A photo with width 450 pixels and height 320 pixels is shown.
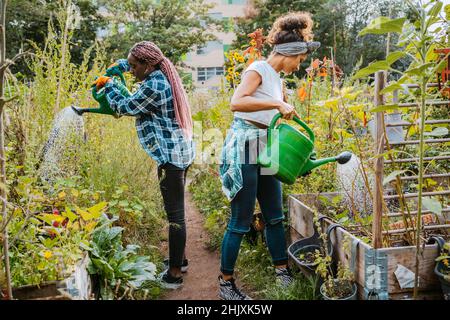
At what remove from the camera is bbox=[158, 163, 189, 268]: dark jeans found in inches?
101

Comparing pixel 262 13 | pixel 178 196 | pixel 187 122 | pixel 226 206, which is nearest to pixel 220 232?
pixel 226 206

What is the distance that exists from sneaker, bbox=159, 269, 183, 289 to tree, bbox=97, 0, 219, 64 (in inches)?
600

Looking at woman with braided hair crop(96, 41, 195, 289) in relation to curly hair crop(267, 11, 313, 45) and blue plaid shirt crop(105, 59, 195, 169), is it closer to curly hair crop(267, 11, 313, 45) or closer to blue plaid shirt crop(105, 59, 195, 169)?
blue plaid shirt crop(105, 59, 195, 169)

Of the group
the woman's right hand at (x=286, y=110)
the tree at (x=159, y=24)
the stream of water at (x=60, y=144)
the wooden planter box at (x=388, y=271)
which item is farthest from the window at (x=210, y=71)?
the wooden planter box at (x=388, y=271)

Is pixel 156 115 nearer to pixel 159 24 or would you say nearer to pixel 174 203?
pixel 174 203

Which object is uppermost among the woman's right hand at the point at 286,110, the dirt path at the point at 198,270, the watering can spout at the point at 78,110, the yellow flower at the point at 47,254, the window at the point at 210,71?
the window at the point at 210,71

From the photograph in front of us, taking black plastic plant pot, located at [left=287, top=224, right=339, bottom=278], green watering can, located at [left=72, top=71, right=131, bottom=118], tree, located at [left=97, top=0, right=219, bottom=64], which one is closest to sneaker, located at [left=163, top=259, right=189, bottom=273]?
black plastic plant pot, located at [left=287, top=224, right=339, bottom=278]

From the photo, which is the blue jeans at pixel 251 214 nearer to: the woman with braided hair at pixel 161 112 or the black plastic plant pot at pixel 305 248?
the black plastic plant pot at pixel 305 248

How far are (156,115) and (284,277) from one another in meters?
1.15

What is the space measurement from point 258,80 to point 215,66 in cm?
2780

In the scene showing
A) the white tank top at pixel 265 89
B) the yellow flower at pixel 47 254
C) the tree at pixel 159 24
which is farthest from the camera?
the tree at pixel 159 24

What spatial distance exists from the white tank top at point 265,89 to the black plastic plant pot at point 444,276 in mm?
1011

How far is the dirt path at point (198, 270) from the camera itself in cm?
271

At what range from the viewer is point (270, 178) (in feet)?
8.14
